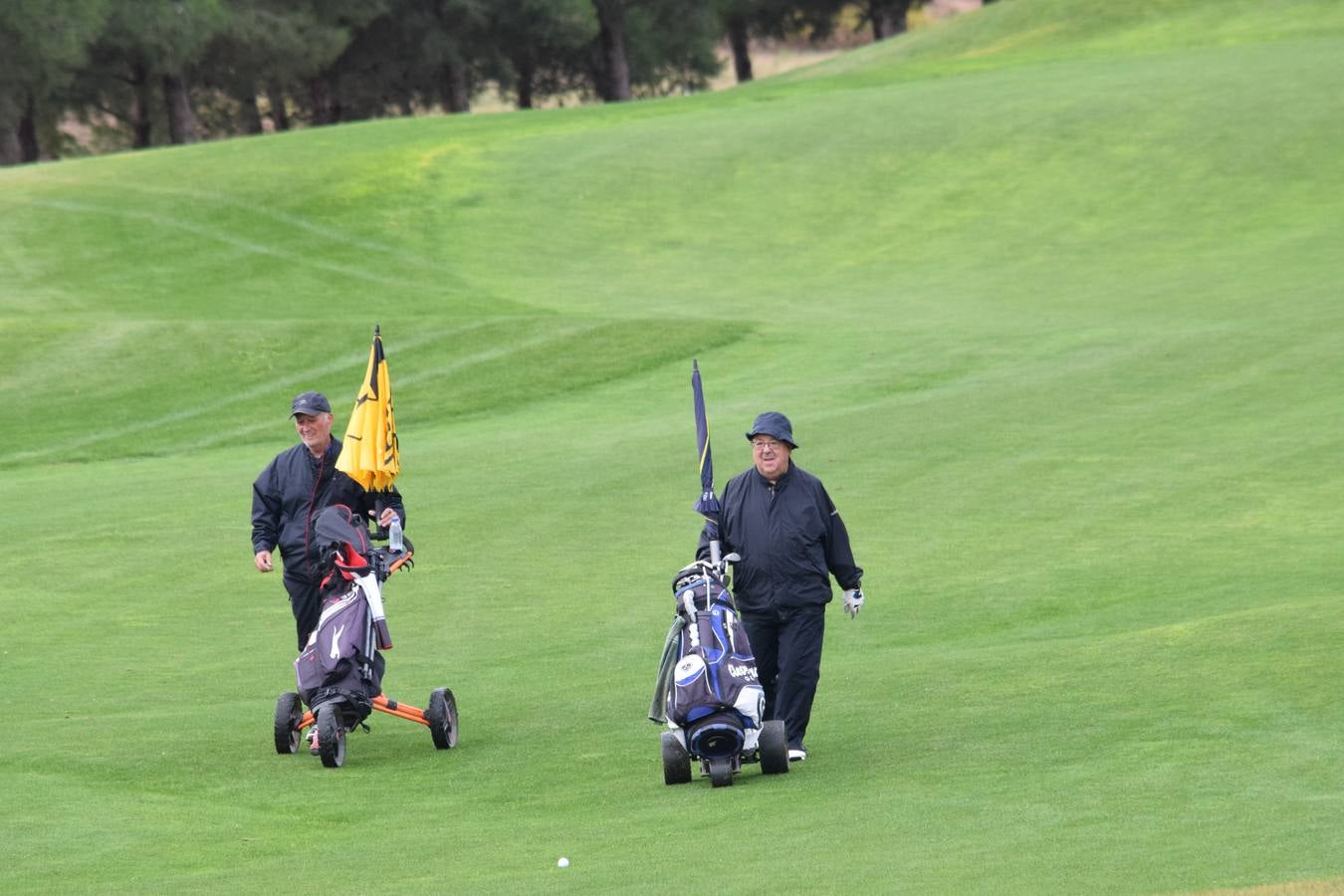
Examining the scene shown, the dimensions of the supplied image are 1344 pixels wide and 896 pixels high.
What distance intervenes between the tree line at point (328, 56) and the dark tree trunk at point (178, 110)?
0.08 metres

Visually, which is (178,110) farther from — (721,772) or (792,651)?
(721,772)

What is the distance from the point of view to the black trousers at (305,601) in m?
13.1

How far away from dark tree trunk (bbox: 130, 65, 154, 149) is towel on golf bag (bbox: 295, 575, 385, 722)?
58.6 metres

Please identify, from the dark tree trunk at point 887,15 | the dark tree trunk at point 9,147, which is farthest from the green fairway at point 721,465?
the dark tree trunk at point 887,15

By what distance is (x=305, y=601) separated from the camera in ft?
43.4

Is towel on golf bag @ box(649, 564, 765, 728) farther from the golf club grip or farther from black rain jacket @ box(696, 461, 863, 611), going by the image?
the golf club grip

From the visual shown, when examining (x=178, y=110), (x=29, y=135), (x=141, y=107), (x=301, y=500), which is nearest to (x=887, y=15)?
(x=178, y=110)

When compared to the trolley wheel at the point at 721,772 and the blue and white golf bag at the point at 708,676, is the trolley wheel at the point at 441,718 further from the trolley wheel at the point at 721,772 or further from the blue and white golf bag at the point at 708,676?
the trolley wheel at the point at 721,772

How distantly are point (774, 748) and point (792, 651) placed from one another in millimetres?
655

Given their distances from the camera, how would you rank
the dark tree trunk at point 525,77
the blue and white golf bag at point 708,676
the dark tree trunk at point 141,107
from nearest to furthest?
the blue and white golf bag at point 708,676 → the dark tree trunk at point 141,107 → the dark tree trunk at point 525,77

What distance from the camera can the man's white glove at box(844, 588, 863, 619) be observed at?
1125 cm

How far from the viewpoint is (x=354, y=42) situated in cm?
7575

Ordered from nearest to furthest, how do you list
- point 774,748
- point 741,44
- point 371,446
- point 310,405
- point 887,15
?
point 774,748 → point 371,446 → point 310,405 → point 741,44 → point 887,15

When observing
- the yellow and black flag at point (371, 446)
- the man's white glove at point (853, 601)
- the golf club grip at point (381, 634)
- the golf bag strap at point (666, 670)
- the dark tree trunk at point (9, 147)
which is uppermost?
the dark tree trunk at point (9, 147)
